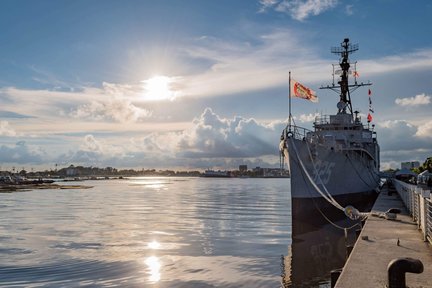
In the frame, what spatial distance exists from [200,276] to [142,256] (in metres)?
4.58

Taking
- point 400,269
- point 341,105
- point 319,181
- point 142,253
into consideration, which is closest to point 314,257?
point 142,253

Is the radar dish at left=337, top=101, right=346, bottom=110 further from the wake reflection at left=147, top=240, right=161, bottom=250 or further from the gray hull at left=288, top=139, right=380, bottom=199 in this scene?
the wake reflection at left=147, top=240, right=161, bottom=250

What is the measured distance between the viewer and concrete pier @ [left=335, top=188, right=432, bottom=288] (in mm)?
8609

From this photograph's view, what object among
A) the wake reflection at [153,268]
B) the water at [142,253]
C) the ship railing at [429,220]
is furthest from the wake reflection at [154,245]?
the ship railing at [429,220]

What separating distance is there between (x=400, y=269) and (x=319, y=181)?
2311 centimetres

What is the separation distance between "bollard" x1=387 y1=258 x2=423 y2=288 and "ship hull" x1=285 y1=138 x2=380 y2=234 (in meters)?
16.4

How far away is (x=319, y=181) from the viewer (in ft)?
97.8

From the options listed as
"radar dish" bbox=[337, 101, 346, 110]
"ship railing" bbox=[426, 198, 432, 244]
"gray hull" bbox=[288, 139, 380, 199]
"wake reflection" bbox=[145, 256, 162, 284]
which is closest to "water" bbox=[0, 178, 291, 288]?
"wake reflection" bbox=[145, 256, 162, 284]

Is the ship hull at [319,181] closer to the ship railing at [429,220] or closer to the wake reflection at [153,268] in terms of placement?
the wake reflection at [153,268]

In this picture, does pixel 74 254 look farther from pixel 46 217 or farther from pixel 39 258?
pixel 46 217

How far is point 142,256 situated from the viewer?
1881 centimetres

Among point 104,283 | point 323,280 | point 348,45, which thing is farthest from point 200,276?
point 348,45

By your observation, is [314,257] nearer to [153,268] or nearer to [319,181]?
[153,268]

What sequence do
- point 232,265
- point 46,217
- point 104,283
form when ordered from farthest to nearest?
point 46,217 → point 232,265 → point 104,283
